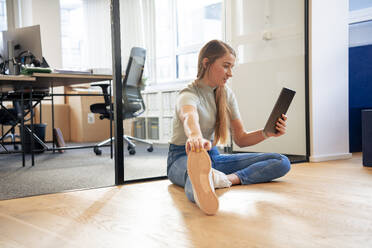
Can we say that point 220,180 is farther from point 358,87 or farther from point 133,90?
point 358,87

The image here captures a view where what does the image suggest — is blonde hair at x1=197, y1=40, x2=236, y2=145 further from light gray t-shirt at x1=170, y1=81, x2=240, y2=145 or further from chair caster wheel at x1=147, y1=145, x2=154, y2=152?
chair caster wheel at x1=147, y1=145, x2=154, y2=152

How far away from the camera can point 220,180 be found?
1765 mm

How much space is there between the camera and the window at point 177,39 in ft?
7.18

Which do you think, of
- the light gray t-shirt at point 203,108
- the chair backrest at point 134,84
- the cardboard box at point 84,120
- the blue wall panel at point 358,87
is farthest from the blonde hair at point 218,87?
the cardboard box at point 84,120

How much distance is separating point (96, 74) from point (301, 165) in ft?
5.88

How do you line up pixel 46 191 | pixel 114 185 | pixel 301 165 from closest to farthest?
pixel 46 191 < pixel 114 185 < pixel 301 165

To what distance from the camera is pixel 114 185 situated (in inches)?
79.5

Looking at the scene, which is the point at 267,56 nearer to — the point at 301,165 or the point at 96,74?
the point at 301,165

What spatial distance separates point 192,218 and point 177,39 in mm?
1312

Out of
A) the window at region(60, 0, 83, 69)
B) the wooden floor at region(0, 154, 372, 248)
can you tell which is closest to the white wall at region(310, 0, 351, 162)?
the wooden floor at region(0, 154, 372, 248)

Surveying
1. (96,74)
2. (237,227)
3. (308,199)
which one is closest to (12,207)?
(237,227)

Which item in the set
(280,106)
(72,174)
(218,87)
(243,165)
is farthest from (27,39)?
(280,106)

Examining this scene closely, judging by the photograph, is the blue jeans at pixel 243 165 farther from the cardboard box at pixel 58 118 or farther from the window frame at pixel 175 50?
the cardboard box at pixel 58 118

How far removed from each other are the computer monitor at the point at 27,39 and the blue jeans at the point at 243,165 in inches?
77.7
